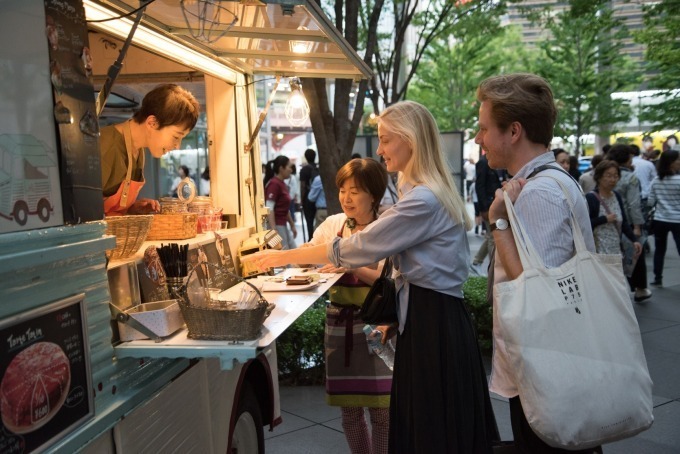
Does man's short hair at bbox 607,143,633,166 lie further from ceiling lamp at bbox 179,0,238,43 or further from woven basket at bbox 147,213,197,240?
woven basket at bbox 147,213,197,240

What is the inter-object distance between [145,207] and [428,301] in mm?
1722

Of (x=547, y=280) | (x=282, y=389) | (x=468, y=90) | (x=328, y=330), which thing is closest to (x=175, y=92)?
(x=328, y=330)

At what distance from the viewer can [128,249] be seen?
8.97ft

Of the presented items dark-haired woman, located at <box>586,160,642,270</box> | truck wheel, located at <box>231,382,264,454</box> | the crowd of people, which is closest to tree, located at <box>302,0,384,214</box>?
dark-haired woman, located at <box>586,160,642,270</box>

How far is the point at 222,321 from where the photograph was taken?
245cm

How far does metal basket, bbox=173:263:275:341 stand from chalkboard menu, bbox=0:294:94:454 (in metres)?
0.42

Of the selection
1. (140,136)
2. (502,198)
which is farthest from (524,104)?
(140,136)

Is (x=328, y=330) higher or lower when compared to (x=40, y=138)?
lower

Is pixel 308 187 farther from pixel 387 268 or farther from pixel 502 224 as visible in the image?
pixel 502 224

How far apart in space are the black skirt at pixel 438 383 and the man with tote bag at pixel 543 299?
61cm

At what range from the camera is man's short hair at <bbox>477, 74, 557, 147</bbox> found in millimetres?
2312

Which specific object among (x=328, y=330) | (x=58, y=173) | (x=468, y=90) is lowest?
(x=328, y=330)

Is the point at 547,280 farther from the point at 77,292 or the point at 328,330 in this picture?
the point at 328,330

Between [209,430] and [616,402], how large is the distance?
1.99 meters
